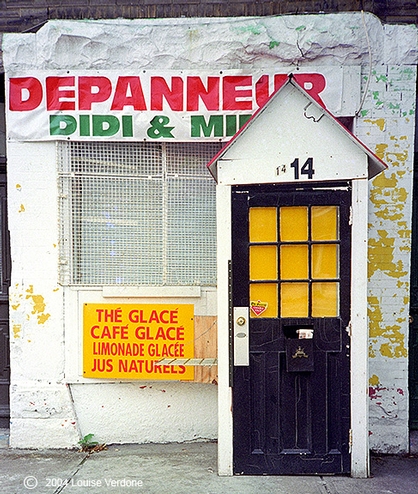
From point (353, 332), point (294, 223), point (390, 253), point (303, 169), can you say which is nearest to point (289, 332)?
point (353, 332)

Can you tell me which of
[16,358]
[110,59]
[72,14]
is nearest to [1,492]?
[16,358]

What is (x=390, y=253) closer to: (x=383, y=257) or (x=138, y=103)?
(x=383, y=257)

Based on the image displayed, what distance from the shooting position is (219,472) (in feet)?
14.1

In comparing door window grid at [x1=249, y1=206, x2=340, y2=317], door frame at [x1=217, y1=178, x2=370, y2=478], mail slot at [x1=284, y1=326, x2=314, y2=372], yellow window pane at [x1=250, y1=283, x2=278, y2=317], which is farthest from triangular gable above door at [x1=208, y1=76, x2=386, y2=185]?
mail slot at [x1=284, y1=326, x2=314, y2=372]

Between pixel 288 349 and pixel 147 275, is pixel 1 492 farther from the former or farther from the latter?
pixel 288 349

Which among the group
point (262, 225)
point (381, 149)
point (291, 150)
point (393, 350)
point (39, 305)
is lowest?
point (393, 350)

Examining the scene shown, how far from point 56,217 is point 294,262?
2439mm

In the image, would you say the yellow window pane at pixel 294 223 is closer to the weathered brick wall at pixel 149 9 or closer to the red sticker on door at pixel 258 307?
the red sticker on door at pixel 258 307

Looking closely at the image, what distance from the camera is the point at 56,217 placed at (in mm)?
5141

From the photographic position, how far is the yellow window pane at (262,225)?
421 cm

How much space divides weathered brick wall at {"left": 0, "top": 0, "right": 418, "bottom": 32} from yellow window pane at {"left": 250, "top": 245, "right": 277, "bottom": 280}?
2.48 m

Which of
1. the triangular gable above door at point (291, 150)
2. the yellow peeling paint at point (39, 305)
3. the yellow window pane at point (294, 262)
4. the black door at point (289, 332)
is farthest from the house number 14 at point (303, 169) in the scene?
the yellow peeling paint at point (39, 305)

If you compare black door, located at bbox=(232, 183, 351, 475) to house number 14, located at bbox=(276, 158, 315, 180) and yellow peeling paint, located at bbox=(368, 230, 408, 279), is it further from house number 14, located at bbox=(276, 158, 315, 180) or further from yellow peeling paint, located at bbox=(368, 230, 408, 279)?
yellow peeling paint, located at bbox=(368, 230, 408, 279)

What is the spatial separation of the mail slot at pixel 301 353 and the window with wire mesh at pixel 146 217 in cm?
131
